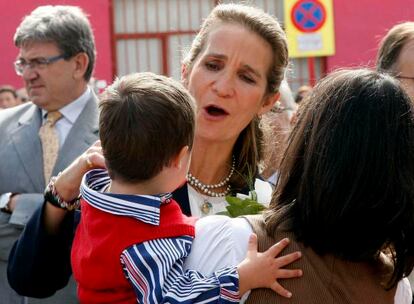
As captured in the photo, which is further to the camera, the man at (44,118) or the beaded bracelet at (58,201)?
the man at (44,118)

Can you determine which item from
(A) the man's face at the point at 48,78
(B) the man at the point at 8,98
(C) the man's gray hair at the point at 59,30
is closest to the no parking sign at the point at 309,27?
(B) the man at the point at 8,98

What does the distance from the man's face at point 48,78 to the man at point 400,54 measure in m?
1.78

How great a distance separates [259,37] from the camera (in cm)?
292

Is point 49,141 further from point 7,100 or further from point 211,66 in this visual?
point 7,100

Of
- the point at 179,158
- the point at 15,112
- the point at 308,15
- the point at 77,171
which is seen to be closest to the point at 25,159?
the point at 15,112

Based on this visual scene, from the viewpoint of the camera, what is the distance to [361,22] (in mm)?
13602

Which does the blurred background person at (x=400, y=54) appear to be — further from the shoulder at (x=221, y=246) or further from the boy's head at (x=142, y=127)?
the shoulder at (x=221, y=246)

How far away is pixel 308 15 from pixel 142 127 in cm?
1120

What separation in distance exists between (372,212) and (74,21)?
3.07 meters

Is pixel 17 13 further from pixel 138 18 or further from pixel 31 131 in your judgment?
pixel 31 131

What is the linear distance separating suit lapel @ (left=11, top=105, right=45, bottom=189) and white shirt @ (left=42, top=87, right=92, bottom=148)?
9 cm

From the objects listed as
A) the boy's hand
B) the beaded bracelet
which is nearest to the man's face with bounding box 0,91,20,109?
the beaded bracelet

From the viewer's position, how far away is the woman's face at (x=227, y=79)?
9.34 ft

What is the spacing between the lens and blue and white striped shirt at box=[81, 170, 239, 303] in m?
1.92
